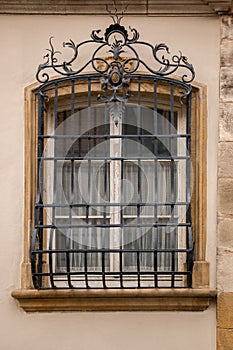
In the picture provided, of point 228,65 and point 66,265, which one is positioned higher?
point 228,65

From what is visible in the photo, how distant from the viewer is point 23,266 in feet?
18.4

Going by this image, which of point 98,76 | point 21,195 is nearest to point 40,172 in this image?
point 21,195

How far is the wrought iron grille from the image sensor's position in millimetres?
5590

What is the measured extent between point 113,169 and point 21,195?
30.9 inches

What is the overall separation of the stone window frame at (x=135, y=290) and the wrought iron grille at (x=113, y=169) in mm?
81

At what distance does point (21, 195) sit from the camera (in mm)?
5652

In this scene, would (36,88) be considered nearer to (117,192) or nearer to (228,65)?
(117,192)

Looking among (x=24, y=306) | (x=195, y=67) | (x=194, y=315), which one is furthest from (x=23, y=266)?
(x=195, y=67)

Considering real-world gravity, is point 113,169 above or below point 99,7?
below

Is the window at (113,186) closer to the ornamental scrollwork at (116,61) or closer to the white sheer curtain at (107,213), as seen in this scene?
the white sheer curtain at (107,213)

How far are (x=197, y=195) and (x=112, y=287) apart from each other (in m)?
0.99

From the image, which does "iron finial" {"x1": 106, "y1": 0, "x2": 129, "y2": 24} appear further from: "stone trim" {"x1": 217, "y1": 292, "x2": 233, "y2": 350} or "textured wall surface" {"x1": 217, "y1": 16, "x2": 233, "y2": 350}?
"stone trim" {"x1": 217, "y1": 292, "x2": 233, "y2": 350}

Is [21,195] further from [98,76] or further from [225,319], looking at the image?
[225,319]

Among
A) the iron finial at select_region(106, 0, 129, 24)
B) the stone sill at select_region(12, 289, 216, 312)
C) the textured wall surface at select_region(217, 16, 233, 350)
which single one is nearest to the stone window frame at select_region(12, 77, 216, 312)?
the stone sill at select_region(12, 289, 216, 312)
